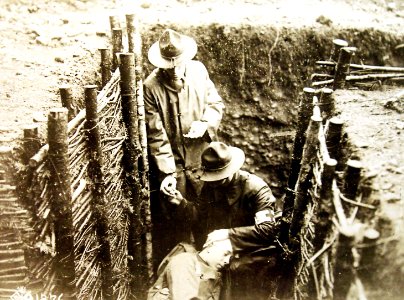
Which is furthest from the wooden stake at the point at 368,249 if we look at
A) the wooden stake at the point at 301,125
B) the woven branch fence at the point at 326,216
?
the wooden stake at the point at 301,125

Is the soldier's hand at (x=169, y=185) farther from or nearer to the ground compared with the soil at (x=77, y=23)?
nearer to the ground

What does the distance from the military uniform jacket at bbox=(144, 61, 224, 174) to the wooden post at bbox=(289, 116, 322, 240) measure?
1746mm

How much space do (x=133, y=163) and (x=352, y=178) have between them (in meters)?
2.56

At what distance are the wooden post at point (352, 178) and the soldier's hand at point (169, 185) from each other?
8.21 feet

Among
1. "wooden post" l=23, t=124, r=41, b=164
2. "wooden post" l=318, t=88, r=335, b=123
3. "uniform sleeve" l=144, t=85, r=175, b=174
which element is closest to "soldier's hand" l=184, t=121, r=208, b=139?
"uniform sleeve" l=144, t=85, r=175, b=174

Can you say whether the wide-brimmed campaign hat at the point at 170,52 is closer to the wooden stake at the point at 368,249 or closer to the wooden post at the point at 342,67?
the wooden post at the point at 342,67

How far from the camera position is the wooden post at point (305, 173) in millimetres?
3191

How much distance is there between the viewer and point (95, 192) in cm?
338

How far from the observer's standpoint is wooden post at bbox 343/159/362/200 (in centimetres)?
226

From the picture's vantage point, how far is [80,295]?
3221mm

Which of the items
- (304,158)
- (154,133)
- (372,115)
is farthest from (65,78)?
(372,115)

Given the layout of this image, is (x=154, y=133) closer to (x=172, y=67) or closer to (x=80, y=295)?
(x=172, y=67)

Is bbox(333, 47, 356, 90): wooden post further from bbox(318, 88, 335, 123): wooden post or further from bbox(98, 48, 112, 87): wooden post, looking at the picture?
bbox(98, 48, 112, 87): wooden post

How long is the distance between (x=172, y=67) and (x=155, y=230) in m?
2.18
